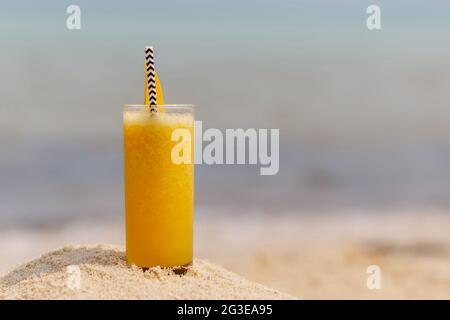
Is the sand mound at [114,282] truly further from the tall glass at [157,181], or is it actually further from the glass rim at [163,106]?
the glass rim at [163,106]

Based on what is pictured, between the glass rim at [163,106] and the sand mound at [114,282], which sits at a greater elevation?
the glass rim at [163,106]

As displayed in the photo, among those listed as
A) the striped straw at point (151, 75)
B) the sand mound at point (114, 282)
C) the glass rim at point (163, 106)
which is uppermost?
the striped straw at point (151, 75)

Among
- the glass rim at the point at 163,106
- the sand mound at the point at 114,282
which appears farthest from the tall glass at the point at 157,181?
the sand mound at the point at 114,282

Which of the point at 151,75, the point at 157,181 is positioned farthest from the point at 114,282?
the point at 151,75

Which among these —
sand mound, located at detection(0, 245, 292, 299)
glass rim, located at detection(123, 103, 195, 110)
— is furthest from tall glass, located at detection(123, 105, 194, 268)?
sand mound, located at detection(0, 245, 292, 299)

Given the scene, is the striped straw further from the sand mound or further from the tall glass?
the sand mound

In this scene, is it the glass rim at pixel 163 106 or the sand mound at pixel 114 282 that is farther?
the glass rim at pixel 163 106
